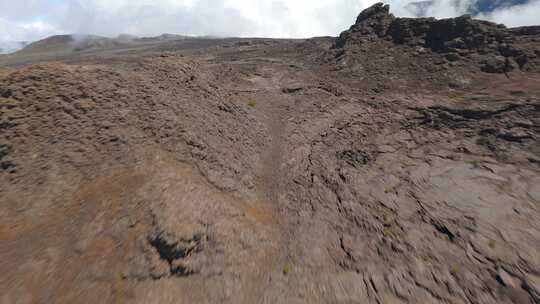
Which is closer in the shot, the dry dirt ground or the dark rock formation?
the dry dirt ground

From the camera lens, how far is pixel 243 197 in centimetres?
964

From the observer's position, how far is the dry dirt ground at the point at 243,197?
6410 mm

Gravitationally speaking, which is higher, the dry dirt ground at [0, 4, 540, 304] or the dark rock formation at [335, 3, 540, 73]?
the dark rock formation at [335, 3, 540, 73]

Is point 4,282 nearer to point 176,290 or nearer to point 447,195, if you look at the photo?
point 176,290

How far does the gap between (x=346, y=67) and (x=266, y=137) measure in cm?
1223

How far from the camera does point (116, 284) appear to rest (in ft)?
19.2

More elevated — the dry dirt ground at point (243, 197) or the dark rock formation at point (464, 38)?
the dark rock formation at point (464, 38)

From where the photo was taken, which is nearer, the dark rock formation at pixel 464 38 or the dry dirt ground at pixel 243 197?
the dry dirt ground at pixel 243 197

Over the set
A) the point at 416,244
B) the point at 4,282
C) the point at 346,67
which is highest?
the point at 346,67

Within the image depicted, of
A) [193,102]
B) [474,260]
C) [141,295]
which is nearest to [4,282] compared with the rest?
[141,295]

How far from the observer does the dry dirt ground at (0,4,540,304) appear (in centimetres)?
641

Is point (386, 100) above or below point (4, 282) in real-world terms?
above

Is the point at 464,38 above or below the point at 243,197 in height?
above

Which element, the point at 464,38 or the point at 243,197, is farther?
the point at 464,38
